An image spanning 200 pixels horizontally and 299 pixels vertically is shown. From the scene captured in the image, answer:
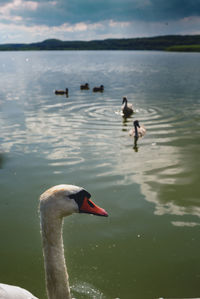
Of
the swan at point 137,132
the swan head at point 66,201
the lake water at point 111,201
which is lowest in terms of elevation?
the lake water at point 111,201

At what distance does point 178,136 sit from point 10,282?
1201cm

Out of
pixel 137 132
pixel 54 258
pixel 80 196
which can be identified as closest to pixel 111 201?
pixel 54 258

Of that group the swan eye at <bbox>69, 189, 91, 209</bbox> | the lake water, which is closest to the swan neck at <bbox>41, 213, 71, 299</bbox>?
the swan eye at <bbox>69, 189, 91, 209</bbox>

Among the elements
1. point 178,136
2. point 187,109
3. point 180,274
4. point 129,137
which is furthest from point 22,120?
point 180,274

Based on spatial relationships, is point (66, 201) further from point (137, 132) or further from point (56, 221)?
point (137, 132)

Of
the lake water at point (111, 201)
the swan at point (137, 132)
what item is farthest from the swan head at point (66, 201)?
the swan at point (137, 132)

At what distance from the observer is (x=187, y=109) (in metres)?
22.7

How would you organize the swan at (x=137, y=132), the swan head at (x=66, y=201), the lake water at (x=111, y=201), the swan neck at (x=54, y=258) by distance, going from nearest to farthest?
the swan head at (x=66, y=201) → the swan neck at (x=54, y=258) → the lake water at (x=111, y=201) → the swan at (x=137, y=132)

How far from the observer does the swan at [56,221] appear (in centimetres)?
433

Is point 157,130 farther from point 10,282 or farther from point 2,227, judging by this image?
point 10,282

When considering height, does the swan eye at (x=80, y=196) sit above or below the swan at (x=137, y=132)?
above

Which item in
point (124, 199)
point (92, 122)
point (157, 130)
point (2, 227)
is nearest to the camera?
point (2, 227)

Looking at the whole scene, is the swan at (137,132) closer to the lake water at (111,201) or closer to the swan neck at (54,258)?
the lake water at (111,201)

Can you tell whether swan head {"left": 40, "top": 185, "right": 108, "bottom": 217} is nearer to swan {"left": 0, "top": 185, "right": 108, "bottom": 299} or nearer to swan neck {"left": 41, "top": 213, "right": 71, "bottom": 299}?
swan {"left": 0, "top": 185, "right": 108, "bottom": 299}
